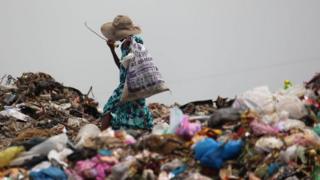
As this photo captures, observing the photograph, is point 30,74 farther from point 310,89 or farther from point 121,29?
point 310,89

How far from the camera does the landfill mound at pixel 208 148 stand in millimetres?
4750

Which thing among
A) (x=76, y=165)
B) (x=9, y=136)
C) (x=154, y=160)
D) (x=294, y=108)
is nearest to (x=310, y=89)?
(x=294, y=108)

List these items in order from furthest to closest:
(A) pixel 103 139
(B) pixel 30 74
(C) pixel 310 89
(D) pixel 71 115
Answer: (B) pixel 30 74 < (D) pixel 71 115 < (C) pixel 310 89 < (A) pixel 103 139

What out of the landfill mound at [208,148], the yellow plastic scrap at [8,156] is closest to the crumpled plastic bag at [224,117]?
the landfill mound at [208,148]

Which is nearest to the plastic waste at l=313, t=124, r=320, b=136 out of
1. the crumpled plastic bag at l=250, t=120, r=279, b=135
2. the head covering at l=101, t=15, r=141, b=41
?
the crumpled plastic bag at l=250, t=120, r=279, b=135

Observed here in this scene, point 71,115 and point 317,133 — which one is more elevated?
point 71,115

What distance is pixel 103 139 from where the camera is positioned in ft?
17.1

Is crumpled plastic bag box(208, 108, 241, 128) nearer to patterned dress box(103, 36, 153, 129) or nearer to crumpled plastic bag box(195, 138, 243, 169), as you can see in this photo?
crumpled plastic bag box(195, 138, 243, 169)

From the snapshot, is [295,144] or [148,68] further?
[148,68]

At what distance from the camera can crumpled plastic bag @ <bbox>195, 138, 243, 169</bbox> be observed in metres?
4.74

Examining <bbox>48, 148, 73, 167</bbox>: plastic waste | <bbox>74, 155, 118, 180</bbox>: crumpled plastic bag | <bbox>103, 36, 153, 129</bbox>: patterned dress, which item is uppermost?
<bbox>103, 36, 153, 129</bbox>: patterned dress

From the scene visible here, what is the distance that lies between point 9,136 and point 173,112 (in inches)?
160

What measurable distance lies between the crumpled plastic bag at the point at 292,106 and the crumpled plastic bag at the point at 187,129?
598mm

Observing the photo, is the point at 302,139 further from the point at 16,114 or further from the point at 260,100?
the point at 16,114
